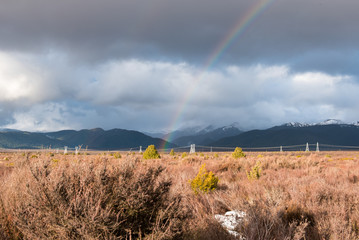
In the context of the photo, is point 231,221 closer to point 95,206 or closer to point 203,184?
point 95,206

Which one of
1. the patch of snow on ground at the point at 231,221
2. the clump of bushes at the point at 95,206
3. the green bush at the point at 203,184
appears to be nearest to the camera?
the clump of bushes at the point at 95,206

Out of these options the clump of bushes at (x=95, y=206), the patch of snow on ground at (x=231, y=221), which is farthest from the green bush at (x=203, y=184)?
the clump of bushes at (x=95, y=206)

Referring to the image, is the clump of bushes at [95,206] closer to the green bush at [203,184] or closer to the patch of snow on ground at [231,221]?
the patch of snow on ground at [231,221]

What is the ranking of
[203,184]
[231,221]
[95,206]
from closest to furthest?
1. [95,206]
2. [231,221]
3. [203,184]

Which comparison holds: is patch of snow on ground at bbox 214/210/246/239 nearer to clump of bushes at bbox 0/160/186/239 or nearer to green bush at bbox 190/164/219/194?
clump of bushes at bbox 0/160/186/239

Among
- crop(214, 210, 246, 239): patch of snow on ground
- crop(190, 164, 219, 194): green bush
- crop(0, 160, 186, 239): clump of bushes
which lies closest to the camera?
crop(0, 160, 186, 239): clump of bushes

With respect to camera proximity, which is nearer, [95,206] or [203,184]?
[95,206]

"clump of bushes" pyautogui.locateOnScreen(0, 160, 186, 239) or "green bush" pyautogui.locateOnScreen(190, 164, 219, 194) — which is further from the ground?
"clump of bushes" pyautogui.locateOnScreen(0, 160, 186, 239)

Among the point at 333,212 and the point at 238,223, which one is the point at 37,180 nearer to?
the point at 238,223

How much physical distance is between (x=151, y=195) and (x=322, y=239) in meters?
3.10

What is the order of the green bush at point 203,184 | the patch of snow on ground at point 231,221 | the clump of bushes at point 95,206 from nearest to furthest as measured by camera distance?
the clump of bushes at point 95,206 → the patch of snow on ground at point 231,221 → the green bush at point 203,184

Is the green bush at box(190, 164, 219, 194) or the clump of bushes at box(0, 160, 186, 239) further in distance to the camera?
the green bush at box(190, 164, 219, 194)

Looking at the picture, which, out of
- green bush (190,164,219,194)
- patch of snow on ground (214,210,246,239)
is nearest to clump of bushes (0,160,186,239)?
patch of snow on ground (214,210,246,239)

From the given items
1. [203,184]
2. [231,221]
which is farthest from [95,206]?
[203,184]
